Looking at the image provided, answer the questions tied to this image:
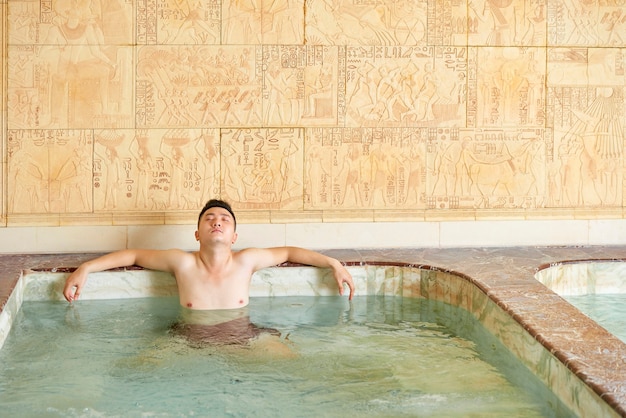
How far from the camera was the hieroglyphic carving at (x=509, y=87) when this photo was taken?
7344mm

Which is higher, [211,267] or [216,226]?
[216,226]

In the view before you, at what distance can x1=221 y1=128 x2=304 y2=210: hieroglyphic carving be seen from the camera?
7156mm

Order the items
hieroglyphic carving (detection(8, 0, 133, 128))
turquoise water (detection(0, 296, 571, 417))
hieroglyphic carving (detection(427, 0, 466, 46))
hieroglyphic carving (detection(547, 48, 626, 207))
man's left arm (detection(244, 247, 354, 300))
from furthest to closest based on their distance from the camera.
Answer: hieroglyphic carving (detection(547, 48, 626, 207)) → hieroglyphic carving (detection(427, 0, 466, 46)) → hieroglyphic carving (detection(8, 0, 133, 128)) → man's left arm (detection(244, 247, 354, 300)) → turquoise water (detection(0, 296, 571, 417))

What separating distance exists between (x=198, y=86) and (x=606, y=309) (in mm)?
3674

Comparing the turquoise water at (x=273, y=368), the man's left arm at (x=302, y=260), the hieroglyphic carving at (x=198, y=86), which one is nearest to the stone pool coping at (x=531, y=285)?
the turquoise water at (x=273, y=368)

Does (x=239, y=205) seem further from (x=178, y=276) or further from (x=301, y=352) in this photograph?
(x=301, y=352)

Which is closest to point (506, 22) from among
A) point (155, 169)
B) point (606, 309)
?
point (606, 309)

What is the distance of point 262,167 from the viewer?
23.6ft

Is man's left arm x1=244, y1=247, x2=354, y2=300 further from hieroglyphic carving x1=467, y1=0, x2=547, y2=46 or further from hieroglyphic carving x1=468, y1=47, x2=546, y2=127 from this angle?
hieroglyphic carving x1=467, y1=0, x2=547, y2=46

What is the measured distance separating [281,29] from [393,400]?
3.93m

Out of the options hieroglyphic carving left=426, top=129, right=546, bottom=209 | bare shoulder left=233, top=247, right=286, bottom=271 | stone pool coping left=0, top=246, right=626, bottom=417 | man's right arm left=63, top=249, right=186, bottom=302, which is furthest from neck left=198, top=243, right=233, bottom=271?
hieroglyphic carving left=426, top=129, right=546, bottom=209

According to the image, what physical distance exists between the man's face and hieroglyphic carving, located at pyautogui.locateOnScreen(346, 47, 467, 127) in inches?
75.1

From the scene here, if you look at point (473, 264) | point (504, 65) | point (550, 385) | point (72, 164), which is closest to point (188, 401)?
point (550, 385)

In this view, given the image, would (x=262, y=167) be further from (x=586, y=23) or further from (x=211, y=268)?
(x=586, y=23)
